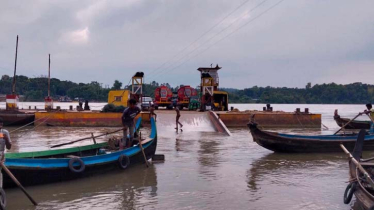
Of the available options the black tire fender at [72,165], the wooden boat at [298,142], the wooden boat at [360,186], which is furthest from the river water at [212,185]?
the wooden boat at [360,186]

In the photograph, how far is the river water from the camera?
29.8 feet

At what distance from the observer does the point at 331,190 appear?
1026 centimetres

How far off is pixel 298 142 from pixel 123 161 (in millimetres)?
6965

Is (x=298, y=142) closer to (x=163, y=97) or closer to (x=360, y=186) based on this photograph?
(x=360, y=186)

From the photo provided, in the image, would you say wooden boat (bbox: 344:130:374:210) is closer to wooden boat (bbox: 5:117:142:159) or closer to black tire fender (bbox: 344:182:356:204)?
black tire fender (bbox: 344:182:356:204)

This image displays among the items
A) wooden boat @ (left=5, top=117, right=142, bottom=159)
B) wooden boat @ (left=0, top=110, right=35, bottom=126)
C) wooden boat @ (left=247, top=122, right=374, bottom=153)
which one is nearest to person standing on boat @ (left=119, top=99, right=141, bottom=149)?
wooden boat @ (left=5, top=117, right=142, bottom=159)

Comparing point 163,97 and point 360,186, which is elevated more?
point 163,97

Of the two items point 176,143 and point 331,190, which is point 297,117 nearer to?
point 176,143

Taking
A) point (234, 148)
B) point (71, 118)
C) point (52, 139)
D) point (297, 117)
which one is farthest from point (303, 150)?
point (71, 118)

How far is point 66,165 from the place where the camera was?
33.8 ft

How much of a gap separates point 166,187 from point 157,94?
1023 inches

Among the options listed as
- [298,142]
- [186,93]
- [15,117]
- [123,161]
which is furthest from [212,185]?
[186,93]

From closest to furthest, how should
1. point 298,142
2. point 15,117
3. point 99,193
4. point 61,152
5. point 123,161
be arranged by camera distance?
point 99,193, point 61,152, point 123,161, point 298,142, point 15,117

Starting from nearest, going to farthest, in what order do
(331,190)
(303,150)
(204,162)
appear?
(331,190) → (204,162) → (303,150)
